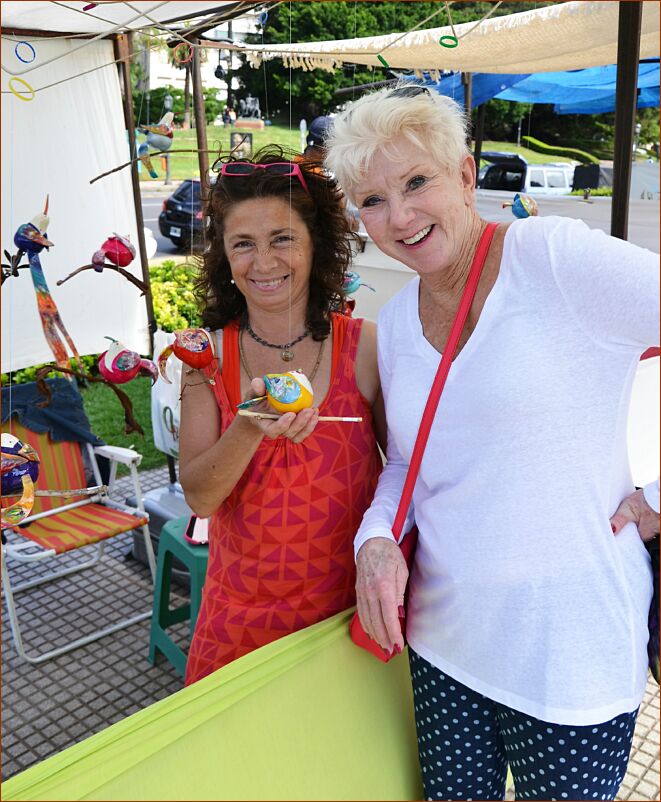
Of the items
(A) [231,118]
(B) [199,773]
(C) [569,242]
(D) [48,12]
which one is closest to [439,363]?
(C) [569,242]

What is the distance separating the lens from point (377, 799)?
1.41m

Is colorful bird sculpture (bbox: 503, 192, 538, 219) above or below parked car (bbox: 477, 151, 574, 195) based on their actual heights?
below

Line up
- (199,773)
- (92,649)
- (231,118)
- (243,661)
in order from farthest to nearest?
(92,649) → (231,118) → (243,661) → (199,773)

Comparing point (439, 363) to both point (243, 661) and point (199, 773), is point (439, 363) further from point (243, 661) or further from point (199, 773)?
point (199, 773)

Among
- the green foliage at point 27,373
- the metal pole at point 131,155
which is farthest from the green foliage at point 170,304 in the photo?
the metal pole at point 131,155

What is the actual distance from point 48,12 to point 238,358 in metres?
1.98

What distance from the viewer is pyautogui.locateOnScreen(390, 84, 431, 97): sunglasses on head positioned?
4.08 feet

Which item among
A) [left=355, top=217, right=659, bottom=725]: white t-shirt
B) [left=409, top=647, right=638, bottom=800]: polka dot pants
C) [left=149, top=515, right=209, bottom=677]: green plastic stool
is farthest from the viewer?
[left=149, top=515, right=209, bottom=677]: green plastic stool

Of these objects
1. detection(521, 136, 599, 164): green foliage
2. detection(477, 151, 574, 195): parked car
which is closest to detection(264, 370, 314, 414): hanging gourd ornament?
detection(477, 151, 574, 195): parked car

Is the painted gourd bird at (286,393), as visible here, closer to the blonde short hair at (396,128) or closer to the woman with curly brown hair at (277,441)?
the woman with curly brown hair at (277,441)

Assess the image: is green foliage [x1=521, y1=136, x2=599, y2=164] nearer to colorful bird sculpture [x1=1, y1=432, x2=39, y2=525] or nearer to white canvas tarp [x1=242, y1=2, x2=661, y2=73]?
white canvas tarp [x1=242, y1=2, x2=661, y2=73]

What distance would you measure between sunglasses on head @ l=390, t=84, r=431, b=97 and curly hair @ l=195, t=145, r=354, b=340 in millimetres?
358

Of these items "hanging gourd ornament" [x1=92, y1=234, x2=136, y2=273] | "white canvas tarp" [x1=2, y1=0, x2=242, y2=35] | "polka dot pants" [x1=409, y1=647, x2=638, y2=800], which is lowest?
"polka dot pants" [x1=409, y1=647, x2=638, y2=800]

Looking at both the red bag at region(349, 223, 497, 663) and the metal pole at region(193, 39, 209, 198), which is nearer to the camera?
the red bag at region(349, 223, 497, 663)
